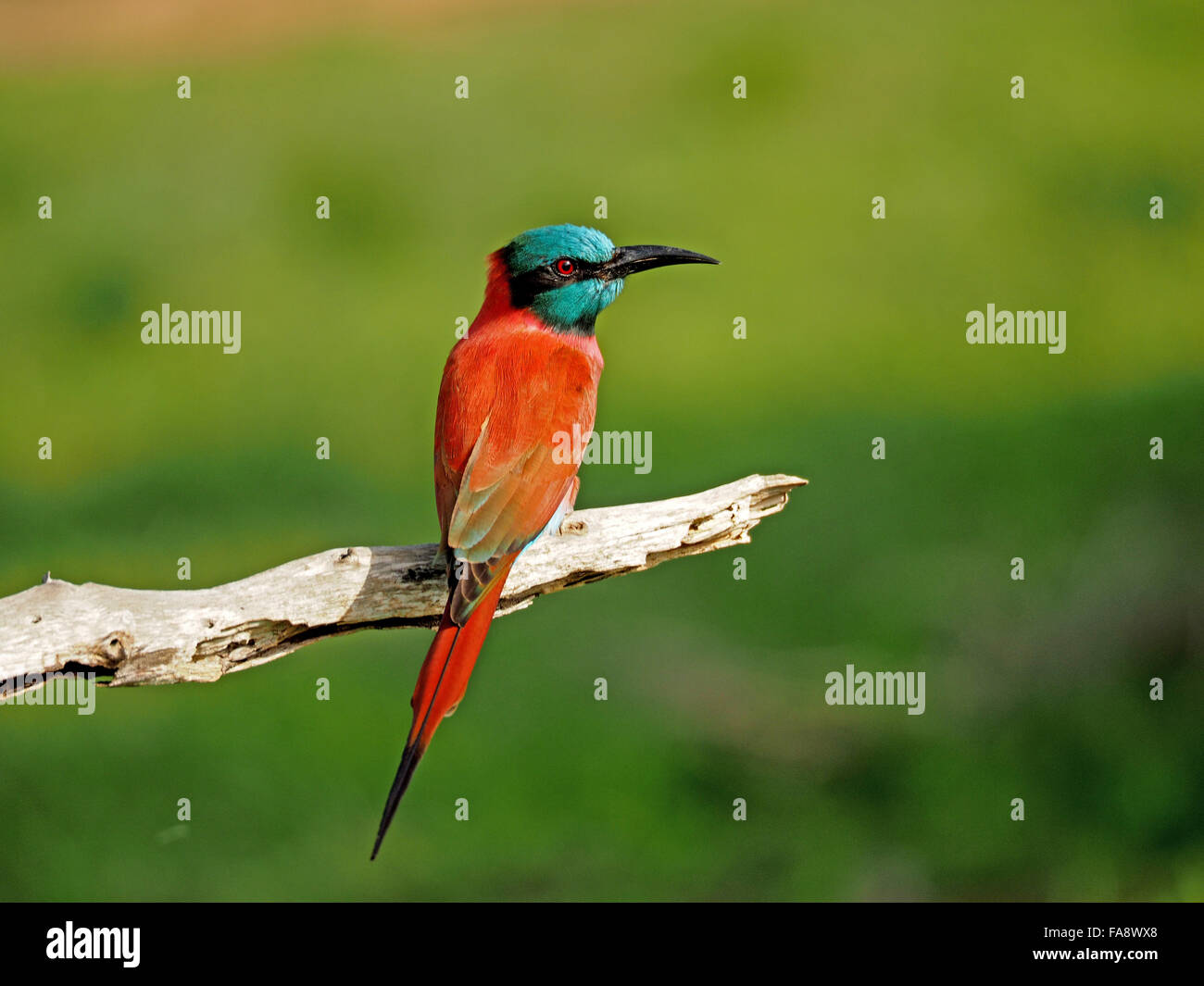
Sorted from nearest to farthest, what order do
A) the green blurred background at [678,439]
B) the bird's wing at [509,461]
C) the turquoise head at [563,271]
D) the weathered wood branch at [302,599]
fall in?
the weathered wood branch at [302,599] < the bird's wing at [509,461] < the turquoise head at [563,271] < the green blurred background at [678,439]

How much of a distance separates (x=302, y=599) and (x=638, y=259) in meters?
1.81

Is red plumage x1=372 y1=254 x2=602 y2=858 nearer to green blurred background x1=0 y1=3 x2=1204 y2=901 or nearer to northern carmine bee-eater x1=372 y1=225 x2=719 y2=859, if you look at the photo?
northern carmine bee-eater x1=372 y1=225 x2=719 y2=859

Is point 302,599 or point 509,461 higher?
point 509,461

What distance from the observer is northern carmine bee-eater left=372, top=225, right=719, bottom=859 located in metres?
3.81

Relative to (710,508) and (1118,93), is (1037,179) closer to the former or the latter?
(1118,93)

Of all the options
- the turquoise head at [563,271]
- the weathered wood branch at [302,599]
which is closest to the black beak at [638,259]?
the turquoise head at [563,271]

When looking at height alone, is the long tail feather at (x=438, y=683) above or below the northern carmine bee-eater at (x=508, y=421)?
below

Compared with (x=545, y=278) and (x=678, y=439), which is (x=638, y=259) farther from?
(x=678, y=439)

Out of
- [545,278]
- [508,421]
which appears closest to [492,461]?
[508,421]

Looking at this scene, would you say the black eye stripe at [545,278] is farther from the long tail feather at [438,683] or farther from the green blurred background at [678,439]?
the green blurred background at [678,439]

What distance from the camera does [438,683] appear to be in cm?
379

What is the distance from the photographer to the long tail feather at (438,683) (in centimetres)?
376

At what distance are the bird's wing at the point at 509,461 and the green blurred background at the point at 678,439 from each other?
2778 millimetres

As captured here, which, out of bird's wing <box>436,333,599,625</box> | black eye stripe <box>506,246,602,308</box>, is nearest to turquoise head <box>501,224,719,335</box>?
black eye stripe <box>506,246,602,308</box>
